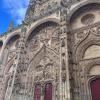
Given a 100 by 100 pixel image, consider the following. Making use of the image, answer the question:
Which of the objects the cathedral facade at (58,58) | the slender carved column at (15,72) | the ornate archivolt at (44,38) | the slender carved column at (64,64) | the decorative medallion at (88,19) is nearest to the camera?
the slender carved column at (64,64)

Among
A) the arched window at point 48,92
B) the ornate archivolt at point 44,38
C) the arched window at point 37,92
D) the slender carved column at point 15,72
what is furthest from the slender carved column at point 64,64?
the slender carved column at point 15,72

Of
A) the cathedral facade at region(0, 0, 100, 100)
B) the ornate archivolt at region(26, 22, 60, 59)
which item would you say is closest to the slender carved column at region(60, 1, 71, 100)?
the cathedral facade at region(0, 0, 100, 100)

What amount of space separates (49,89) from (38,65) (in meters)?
2.39

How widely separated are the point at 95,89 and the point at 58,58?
3.53m

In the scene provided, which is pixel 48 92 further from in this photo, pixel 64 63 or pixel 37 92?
pixel 64 63

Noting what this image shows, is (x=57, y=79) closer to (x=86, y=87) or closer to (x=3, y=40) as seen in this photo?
(x=86, y=87)

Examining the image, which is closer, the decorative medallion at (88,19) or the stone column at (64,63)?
the stone column at (64,63)

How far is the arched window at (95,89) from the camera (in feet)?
26.6

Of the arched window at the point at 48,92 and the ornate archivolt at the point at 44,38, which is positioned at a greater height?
the ornate archivolt at the point at 44,38

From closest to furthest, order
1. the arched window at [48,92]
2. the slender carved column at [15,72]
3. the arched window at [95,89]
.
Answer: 1. the arched window at [95,89]
2. the arched window at [48,92]
3. the slender carved column at [15,72]

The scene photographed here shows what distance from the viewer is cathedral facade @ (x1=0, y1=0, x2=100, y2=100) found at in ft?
28.6

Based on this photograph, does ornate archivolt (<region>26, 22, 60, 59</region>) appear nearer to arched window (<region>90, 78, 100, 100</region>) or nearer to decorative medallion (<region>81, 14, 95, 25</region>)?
decorative medallion (<region>81, 14, 95, 25</region>)

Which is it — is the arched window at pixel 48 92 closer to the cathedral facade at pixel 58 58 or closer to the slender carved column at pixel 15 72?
the cathedral facade at pixel 58 58

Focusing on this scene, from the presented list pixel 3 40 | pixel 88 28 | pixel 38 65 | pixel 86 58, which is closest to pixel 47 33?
pixel 38 65
